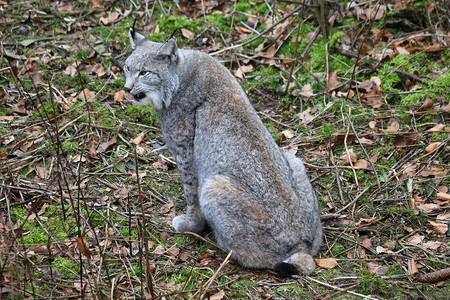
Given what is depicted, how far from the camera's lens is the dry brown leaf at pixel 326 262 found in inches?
191

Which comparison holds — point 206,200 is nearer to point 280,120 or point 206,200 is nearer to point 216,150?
point 216,150

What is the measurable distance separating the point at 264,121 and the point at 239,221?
2694 millimetres

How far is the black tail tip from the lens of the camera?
464cm

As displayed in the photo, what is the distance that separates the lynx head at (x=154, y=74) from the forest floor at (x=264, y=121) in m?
0.61

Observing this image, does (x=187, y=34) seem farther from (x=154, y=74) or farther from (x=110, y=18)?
(x=154, y=74)

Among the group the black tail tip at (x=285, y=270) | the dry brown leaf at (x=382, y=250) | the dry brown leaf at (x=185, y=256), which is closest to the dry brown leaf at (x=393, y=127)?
the dry brown leaf at (x=382, y=250)

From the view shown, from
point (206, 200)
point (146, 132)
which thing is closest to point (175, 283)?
point (206, 200)

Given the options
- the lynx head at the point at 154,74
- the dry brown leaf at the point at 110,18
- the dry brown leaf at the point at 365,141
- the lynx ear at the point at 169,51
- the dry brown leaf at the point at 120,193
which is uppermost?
the lynx ear at the point at 169,51

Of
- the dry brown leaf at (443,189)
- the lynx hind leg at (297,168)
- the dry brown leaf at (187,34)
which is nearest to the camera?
the lynx hind leg at (297,168)

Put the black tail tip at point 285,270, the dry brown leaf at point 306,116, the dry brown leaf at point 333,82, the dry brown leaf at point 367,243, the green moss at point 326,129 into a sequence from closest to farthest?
the black tail tip at point 285,270
the dry brown leaf at point 367,243
the green moss at point 326,129
the dry brown leaf at point 306,116
the dry brown leaf at point 333,82

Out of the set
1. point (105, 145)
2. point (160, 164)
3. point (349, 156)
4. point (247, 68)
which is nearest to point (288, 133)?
point (349, 156)

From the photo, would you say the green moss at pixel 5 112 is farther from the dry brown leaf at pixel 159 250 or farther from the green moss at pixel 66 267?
the dry brown leaf at pixel 159 250

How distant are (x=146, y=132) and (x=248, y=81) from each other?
196 cm

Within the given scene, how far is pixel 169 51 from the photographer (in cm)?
525
